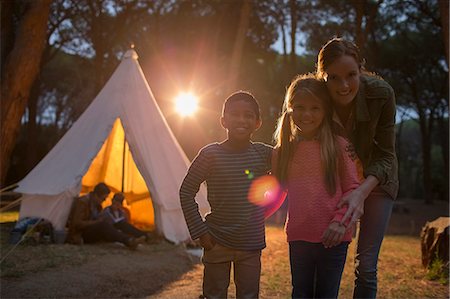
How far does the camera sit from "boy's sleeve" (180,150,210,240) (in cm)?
215

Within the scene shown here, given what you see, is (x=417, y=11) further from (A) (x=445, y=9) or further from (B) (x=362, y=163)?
(B) (x=362, y=163)

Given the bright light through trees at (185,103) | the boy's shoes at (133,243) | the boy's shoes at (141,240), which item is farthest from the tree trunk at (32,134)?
the boy's shoes at (133,243)

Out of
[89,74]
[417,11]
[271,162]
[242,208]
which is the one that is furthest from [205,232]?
[89,74]

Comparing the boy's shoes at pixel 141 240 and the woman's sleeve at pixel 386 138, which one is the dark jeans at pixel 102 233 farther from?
the woman's sleeve at pixel 386 138

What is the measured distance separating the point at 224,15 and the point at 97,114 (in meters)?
8.79

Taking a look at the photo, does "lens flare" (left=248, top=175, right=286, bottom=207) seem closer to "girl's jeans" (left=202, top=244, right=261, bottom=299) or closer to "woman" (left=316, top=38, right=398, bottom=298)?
"girl's jeans" (left=202, top=244, right=261, bottom=299)

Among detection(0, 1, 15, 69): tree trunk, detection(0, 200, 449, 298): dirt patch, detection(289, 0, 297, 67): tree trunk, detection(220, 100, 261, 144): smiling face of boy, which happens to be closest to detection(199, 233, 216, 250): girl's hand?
→ detection(220, 100, 261, 144): smiling face of boy

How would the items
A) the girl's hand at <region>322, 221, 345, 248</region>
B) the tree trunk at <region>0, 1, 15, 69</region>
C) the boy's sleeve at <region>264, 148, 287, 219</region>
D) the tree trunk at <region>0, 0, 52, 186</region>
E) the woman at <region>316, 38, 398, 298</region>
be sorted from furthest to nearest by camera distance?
the tree trunk at <region>0, 1, 15, 69</region>
the tree trunk at <region>0, 0, 52, 186</region>
the boy's sleeve at <region>264, 148, 287, 219</region>
the woman at <region>316, 38, 398, 298</region>
the girl's hand at <region>322, 221, 345, 248</region>

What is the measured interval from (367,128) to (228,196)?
0.73 meters

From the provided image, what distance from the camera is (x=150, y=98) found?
701 cm

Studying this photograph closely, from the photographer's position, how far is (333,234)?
175 cm

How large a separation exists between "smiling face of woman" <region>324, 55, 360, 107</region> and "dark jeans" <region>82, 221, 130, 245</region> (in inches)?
168

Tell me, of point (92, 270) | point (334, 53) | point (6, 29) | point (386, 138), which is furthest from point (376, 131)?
point (6, 29)

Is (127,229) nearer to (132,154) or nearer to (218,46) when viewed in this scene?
(132,154)
